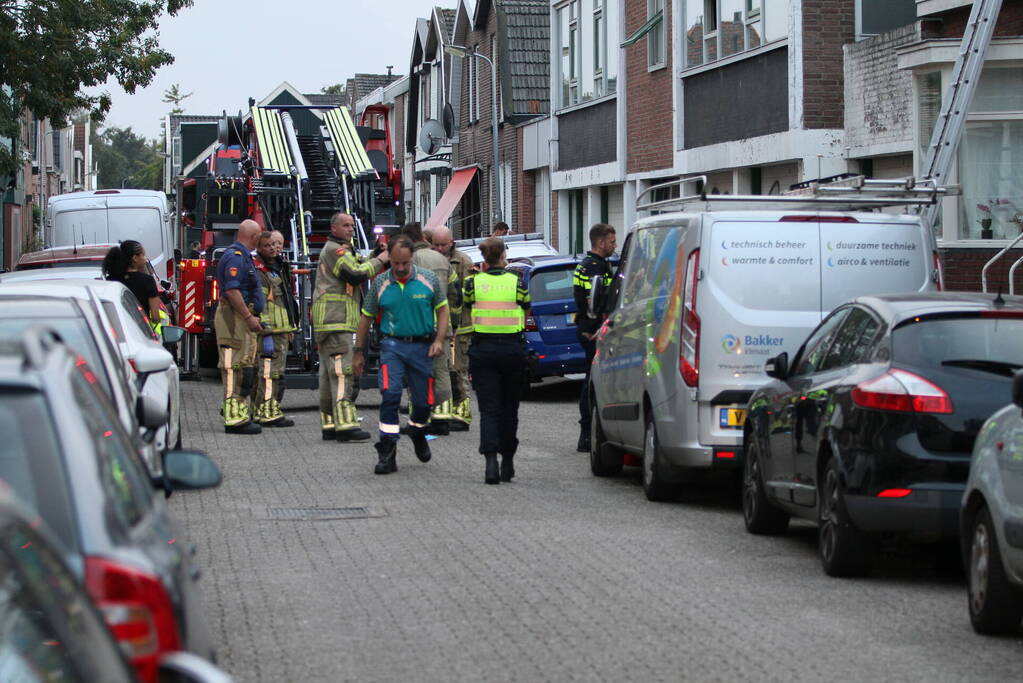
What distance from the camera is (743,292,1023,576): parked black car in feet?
27.3

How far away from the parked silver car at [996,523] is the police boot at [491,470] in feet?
17.8

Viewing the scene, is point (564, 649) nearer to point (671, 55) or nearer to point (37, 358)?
point (37, 358)

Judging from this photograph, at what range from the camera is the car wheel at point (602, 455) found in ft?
44.2

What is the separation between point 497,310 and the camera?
12.9 m

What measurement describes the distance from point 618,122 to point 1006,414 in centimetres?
2483

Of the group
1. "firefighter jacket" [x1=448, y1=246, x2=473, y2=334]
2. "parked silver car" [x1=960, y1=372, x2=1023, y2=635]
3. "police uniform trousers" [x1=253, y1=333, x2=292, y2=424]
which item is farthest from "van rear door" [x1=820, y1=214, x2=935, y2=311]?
"police uniform trousers" [x1=253, y1=333, x2=292, y2=424]

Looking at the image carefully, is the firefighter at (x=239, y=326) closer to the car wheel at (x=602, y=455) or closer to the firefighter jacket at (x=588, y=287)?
the firefighter jacket at (x=588, y=287)

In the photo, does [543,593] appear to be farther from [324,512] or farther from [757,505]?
[324,512]

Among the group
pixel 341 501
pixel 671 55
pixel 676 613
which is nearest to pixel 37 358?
pixel 676 613

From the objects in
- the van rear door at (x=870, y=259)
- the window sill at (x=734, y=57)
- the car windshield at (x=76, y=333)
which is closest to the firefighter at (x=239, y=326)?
the van rear door at (x=870, y=259)

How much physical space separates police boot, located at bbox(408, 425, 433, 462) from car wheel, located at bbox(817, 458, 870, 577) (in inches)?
205

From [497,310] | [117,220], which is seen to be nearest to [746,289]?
[497,310]

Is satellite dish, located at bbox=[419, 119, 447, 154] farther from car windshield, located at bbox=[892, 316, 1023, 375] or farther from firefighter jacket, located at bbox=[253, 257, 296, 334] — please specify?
car windshield, located at bbox=[892, 316, 1023, 375]

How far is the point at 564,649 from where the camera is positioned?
711 centimetres
